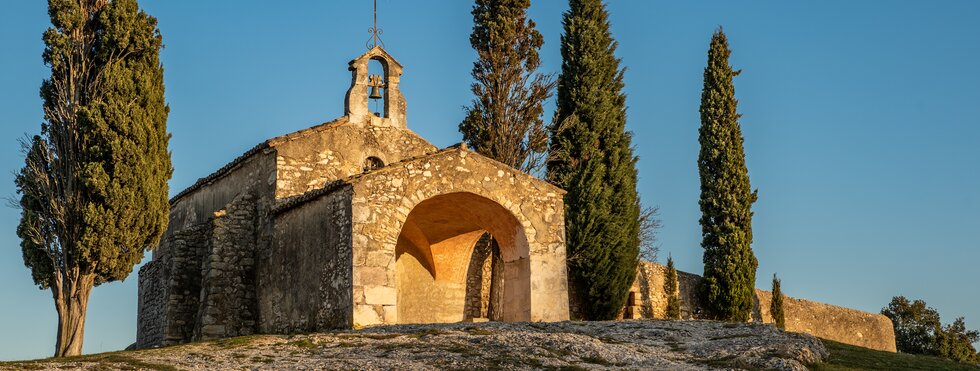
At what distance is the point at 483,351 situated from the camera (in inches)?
715

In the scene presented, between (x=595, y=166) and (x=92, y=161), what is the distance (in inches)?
562

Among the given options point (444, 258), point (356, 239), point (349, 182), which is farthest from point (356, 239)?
point (444, 258)

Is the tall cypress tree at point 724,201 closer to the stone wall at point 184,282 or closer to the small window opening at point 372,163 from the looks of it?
the small window opening at point 372,163

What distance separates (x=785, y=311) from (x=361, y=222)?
1934 centimetres

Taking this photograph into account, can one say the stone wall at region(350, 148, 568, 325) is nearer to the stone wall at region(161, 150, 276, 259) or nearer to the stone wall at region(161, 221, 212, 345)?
the stone wall at region(161, 150, 276, 259)

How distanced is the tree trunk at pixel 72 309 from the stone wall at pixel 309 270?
4199mm

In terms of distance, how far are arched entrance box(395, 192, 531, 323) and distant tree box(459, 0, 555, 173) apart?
361 cm

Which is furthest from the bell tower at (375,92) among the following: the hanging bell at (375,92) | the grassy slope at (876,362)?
the grassy slope at (876,362)

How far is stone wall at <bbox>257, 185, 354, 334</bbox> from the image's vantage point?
23.7 meters

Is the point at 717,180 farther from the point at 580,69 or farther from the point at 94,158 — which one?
the point at 94,158

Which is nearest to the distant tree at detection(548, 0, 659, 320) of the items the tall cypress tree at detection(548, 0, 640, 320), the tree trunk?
the tall cypress tree at detection(548, 0, 640, 320)

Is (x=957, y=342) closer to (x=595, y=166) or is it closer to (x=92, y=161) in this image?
(x=595, y=166)

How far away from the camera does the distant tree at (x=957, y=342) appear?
4369 centimetres

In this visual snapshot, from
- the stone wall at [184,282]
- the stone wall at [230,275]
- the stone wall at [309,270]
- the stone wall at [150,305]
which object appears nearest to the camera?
the stone wall at [309,270]
